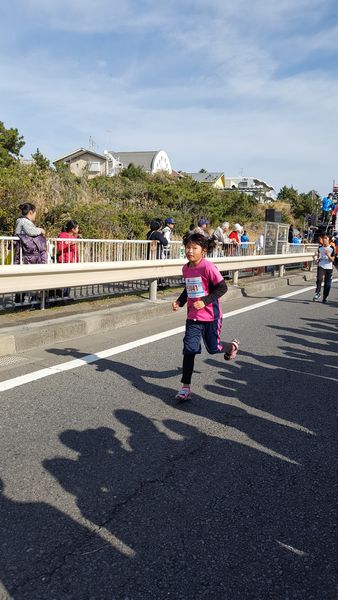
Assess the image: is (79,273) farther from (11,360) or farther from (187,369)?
(187,369)

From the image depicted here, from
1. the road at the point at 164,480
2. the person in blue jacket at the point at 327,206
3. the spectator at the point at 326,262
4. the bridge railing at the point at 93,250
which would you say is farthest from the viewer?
the person in blue jacket at the point at 327,206

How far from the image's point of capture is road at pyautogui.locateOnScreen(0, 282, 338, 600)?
2312mm

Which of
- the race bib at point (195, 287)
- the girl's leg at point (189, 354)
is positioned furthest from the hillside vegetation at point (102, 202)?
the girl's leg at point (189, 354)

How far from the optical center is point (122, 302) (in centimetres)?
901

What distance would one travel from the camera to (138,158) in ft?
257

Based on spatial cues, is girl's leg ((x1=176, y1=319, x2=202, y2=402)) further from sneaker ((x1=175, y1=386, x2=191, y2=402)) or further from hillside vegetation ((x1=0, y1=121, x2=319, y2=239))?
hillside vegetation ((x1=0, y1=121, x2=319, y2=239))

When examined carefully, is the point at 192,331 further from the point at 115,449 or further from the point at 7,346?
the point at 7,346

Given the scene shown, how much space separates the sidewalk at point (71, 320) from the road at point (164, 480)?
36 centimetres

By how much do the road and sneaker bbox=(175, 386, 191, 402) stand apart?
74 mm

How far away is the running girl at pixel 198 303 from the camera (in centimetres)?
470

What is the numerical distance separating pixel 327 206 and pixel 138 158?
5821cm

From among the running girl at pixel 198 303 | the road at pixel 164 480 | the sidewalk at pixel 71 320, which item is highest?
the running girl at pixel 198 303

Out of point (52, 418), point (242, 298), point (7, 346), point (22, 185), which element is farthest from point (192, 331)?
point (22, 185)

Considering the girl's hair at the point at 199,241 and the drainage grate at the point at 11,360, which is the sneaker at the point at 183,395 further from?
the drainage grate at the point at 11,360
